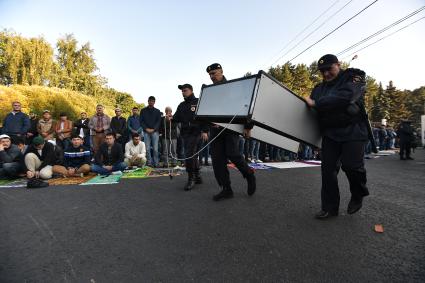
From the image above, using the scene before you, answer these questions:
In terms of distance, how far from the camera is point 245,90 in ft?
9.75

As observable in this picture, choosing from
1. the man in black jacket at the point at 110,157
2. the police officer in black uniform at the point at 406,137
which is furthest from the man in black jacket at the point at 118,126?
the police officer in black uniform at the point at 406,137

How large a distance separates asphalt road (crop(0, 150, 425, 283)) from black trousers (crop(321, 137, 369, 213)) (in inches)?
11.0

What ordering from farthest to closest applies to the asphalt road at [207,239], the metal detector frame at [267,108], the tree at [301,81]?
the tree at [301,81] → the metal detector frame at [267,108] → the asphalt road at [207,239]

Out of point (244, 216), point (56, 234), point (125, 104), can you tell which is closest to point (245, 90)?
point (244, 216)

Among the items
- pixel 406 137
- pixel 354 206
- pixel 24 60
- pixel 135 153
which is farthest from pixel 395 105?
pixel 24 60

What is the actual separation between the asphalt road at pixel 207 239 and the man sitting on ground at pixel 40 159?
2.31 metres

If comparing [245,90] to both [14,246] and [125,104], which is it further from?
[125,104]

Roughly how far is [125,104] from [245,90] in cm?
5323

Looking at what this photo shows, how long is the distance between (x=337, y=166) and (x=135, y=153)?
6.57 m

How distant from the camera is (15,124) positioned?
8.44 m

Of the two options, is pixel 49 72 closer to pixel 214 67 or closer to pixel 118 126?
pixel 118 126

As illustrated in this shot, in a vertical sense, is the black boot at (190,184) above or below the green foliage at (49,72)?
below

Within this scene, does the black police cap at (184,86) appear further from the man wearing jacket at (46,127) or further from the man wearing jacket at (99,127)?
the man wearing jacket at (46,127)

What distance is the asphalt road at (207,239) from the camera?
1896mm
